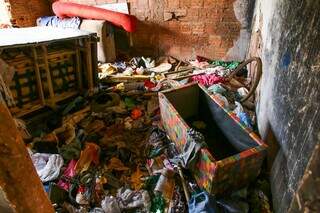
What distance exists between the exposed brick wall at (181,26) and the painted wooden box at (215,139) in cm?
263

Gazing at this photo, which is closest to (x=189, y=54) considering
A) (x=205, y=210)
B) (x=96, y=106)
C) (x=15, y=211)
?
(x=96, y=106)

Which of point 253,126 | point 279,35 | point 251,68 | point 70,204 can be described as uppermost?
point 279,35

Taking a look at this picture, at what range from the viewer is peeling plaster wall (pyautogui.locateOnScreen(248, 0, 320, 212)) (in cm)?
188

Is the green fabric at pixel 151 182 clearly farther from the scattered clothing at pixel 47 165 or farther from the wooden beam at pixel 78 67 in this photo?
the wooden beam at pixel 78 67

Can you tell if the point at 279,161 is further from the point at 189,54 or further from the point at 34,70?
the point at 189,54

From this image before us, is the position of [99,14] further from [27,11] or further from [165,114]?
[165,114]

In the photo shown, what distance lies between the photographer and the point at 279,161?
251cm

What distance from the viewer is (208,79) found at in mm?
5148

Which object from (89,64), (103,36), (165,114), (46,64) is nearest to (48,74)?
(46,64)

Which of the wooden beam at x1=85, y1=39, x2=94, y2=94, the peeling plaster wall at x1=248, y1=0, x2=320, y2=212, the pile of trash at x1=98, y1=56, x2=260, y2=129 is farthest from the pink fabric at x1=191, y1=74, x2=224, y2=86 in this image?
the wooden beam at x1=85, y1=39, x2=94, y2=94

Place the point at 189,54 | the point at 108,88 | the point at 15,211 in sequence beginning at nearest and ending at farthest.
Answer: the point at 15,211, the point at 108,88, the point at 189,54

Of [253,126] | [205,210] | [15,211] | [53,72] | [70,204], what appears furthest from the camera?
[53,72]

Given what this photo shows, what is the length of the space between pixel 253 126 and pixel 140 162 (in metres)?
1.79

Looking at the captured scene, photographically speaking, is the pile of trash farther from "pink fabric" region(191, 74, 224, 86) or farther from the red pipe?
the red pipe
